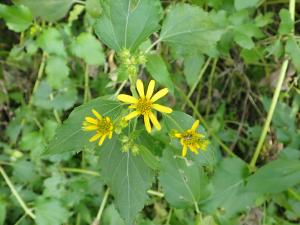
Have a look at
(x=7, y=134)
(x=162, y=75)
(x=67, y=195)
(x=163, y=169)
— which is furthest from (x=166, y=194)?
(x=7, y=134)

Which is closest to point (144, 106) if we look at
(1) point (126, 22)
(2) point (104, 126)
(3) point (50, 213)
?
(2) point (104, 126)

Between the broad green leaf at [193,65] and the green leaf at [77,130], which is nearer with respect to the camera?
the green leaf at [77,130]

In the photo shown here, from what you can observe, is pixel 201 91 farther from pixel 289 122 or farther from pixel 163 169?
pixel 163 169

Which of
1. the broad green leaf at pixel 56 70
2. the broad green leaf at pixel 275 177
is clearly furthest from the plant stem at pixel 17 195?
the broad green leaf at pixel 275 177

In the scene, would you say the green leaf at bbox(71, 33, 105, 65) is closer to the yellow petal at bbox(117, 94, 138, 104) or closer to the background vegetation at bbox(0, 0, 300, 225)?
the background vegetation at bbox(0, 0, 300, 225)

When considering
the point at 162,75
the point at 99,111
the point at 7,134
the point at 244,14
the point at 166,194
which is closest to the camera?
the point at 99,111

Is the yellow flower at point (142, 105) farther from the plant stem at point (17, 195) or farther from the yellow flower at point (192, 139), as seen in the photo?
the plant stem at point (17, 195)
